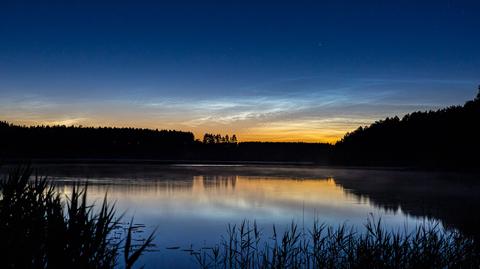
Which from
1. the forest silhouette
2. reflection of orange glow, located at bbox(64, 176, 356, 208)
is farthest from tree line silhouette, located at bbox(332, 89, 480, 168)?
reflection of orange glow, located at bbox(64, 176, 356, 208)

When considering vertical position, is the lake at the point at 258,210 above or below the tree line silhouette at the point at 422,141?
below

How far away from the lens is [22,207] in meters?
7.31

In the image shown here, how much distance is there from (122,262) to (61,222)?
7.87 m

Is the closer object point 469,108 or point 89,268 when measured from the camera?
point 89,268

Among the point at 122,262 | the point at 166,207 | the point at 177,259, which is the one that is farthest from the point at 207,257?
the point at 166,207

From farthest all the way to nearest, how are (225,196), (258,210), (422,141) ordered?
(422,141) < (225,196) < (258,210)

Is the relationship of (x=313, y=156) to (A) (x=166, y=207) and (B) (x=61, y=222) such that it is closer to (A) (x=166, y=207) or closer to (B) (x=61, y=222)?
(A) (x=166, y=207)

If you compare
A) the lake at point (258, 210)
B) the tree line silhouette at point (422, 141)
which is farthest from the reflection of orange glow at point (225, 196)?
the tree line silhouette at point (422, 141)

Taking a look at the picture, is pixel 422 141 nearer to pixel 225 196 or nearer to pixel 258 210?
pixel 225 196

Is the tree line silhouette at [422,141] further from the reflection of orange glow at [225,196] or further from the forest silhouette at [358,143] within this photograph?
the reflection of orange glow at [225,196]

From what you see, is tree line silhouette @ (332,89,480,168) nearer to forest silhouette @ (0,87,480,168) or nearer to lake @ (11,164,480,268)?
forest silhouette @ (0,87,480,168)

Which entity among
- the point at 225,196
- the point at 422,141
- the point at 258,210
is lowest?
the point at 258,210

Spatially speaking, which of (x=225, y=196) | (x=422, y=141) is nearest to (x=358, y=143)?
(x=422, y=141)

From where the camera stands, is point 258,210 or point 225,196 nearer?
point 258,210
